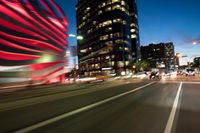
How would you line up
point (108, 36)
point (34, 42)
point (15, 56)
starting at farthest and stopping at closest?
point (108, 36), point (34, 42), point (15, 56)

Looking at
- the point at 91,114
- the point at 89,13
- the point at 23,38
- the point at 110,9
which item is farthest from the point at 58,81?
the point at 89,13

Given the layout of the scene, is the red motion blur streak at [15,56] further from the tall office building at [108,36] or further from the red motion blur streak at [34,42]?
the tall office building at [108,36]

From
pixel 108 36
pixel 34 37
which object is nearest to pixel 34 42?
pixel 34 37

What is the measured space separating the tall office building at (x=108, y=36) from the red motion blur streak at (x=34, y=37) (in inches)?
2236

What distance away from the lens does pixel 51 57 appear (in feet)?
162

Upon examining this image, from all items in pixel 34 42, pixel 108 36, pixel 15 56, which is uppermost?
pixel 108 36

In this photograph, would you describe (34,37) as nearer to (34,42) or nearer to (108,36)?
(34,42)

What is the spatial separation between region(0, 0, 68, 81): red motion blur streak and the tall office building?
5679cm

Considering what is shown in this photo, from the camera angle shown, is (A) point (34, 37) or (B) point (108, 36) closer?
(A) point (34, 37)

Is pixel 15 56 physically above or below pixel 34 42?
below

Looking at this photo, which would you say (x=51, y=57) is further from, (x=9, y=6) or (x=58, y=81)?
(x=9, y=6)

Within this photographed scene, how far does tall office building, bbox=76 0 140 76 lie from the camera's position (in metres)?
121

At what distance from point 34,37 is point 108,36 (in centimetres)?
7913

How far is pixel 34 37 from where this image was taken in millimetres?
48000
